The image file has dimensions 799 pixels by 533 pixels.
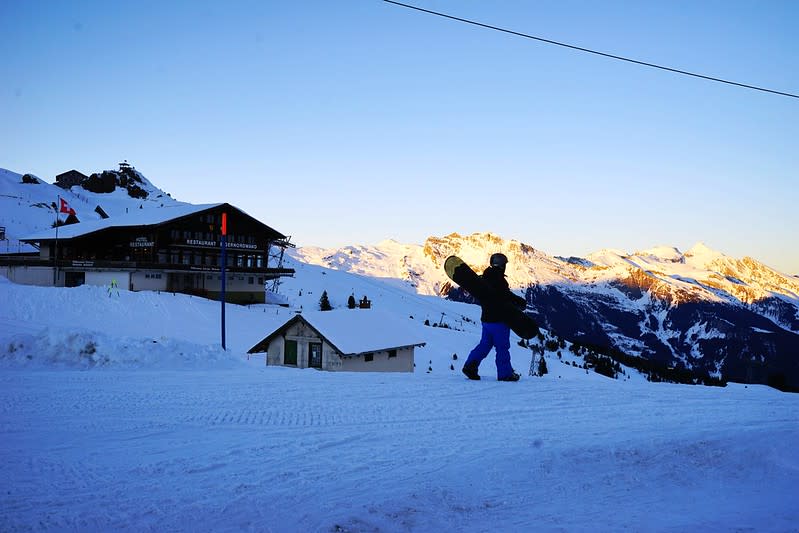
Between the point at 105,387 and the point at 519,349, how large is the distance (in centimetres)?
4060

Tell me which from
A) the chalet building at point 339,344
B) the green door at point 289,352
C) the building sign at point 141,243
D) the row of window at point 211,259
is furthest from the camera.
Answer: the row of window at point 211,259

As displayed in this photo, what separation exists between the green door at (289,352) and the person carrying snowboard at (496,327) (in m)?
15.6

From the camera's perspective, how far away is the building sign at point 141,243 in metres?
49.5

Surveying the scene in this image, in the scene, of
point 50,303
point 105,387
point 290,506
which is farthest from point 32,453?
point 50,303

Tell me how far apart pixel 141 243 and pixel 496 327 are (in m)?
44.3

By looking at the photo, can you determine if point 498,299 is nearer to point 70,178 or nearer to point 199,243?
point 199,243

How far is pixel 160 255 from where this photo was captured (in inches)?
1951

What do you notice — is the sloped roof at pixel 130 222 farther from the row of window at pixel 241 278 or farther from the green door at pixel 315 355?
the green door at pixel 315 355

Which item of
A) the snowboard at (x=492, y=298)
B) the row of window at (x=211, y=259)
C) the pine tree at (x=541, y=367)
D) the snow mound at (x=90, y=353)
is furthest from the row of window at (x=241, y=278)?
the snowboard at (x=492, y=298)

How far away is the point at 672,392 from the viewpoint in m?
12.9

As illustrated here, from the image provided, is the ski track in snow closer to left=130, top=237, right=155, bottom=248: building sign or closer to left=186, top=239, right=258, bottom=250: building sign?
left=130, top=237, right=155, bottom=248: building sign

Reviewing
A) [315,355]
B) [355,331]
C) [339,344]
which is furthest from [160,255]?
[339,344]

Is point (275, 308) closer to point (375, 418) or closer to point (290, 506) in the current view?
point (375, 418)

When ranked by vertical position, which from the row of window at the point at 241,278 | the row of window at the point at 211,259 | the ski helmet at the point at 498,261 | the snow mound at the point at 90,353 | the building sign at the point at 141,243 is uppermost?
the building sign at the point at 141,243
